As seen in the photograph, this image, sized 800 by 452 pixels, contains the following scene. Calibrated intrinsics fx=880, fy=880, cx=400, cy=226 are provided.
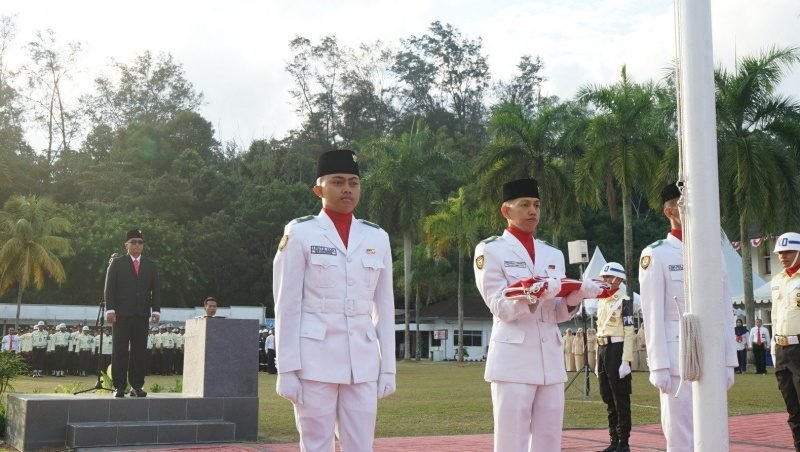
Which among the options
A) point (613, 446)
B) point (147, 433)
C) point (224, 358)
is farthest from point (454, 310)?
point (613, 446)

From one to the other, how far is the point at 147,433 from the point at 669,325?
628 centimetres

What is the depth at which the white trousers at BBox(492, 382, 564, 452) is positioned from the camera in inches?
202

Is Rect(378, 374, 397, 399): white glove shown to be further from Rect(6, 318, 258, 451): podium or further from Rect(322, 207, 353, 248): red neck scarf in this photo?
Rect(6, 318, 258, 451): podium

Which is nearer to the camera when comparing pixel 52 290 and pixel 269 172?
pixel 52 290

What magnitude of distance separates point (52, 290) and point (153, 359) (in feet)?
81.1

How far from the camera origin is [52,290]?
52.4m

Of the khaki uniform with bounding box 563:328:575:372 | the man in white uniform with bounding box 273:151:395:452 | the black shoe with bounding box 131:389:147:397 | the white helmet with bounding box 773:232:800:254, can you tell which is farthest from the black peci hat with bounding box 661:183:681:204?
the khaki uniform with bounding box 563:328:575:372

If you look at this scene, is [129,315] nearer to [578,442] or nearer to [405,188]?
[578,442]

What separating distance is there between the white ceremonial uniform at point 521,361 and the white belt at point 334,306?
37.3 inches

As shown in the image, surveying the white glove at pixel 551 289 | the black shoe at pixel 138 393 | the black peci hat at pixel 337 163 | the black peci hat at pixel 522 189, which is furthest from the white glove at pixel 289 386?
the black shoe at pixel 138 393

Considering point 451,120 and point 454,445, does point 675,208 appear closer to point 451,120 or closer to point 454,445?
point 454,445

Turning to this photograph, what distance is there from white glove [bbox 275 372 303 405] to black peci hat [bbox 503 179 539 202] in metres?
1.89

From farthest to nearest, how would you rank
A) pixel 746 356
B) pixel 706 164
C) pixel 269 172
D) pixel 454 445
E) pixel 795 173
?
1. pixel 269 172
2. pixel 746 356
3. pixel 795 173
4. pixel 454 445
5. pixel 706 164

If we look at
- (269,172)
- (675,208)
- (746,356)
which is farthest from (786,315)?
(269,172)
